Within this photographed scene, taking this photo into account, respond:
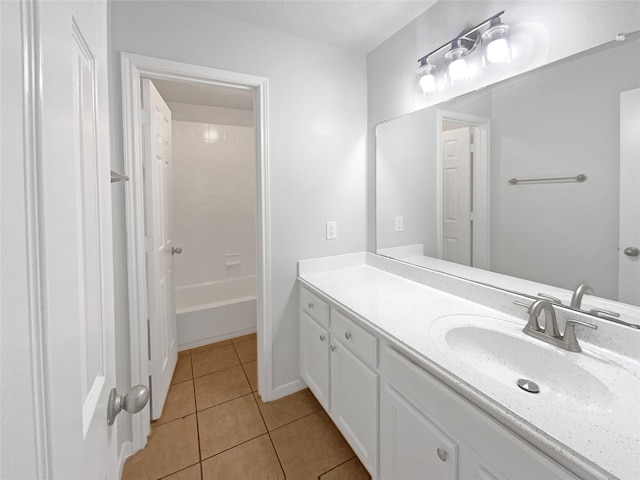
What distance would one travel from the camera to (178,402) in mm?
1935

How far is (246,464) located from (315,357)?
627 millimetres

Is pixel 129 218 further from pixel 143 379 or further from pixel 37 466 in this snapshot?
pixel 37 466

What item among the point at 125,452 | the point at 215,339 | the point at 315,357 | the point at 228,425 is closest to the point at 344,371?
the point at 315,357

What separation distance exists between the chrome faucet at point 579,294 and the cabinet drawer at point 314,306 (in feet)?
3.47

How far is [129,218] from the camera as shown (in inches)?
60.0

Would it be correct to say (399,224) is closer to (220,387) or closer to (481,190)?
(481,190)

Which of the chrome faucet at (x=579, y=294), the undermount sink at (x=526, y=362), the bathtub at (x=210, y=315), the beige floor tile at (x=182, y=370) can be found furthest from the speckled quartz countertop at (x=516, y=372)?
the bathtub at (x=210, y=315)

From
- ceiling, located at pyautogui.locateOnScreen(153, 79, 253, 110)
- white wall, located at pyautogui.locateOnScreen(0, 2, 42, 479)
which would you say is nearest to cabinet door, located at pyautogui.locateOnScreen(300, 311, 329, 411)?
white wall, located at pyautogui.locateOnScreen(0, 2, 42, 479)

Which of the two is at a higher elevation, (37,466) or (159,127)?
(159,127)

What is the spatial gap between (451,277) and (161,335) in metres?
1.81

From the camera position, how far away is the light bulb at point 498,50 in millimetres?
1254

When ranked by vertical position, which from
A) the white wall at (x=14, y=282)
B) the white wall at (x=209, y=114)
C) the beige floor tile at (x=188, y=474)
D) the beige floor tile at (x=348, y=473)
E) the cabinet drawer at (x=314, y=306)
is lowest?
the beige floor tile at (x=348, y=473)

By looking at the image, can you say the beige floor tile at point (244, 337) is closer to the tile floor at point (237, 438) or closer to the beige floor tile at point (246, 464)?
the tile floor at point (237, 438)

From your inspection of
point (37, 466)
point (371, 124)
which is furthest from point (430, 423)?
point (371, 124)
